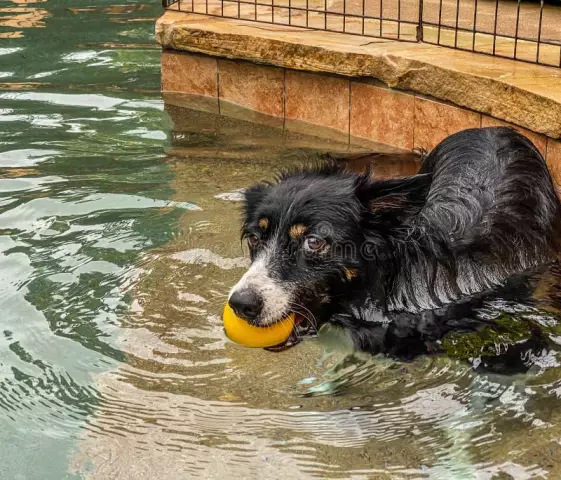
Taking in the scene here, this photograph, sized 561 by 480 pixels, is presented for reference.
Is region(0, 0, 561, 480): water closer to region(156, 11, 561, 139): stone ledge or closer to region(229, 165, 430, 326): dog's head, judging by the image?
region(229, 165, 430, 326): dog's head

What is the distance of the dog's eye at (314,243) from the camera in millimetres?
4879

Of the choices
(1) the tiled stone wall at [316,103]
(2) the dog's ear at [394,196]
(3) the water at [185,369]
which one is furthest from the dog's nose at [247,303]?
(1) the tiled stone wall at [316,103]

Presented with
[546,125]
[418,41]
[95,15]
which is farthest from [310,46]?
[95,15]

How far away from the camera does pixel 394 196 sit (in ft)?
16.2

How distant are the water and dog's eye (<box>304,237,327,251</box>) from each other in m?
0.54

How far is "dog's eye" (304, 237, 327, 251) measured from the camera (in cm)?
488

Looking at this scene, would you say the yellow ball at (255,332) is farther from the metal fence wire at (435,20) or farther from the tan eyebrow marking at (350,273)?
the metal fence wire at (435,20)

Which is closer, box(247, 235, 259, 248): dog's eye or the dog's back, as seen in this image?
box(247, 235, 259, 248): dog's eye

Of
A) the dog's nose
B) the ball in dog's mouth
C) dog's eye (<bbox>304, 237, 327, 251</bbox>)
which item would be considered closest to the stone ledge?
dog's eye (<bbox>304, 237, 327, 251</bbox>)

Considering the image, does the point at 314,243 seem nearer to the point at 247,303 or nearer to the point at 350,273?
the point at 350,273

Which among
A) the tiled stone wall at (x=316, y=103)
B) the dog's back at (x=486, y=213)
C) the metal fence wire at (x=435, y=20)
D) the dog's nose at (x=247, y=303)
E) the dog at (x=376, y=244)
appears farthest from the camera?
the metal fence wire at (x=435, y=20)

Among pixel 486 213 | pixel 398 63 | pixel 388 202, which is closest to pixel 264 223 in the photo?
pixel 388 202

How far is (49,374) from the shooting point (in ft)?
15.6

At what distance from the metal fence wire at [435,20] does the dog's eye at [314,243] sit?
3.25 metres
